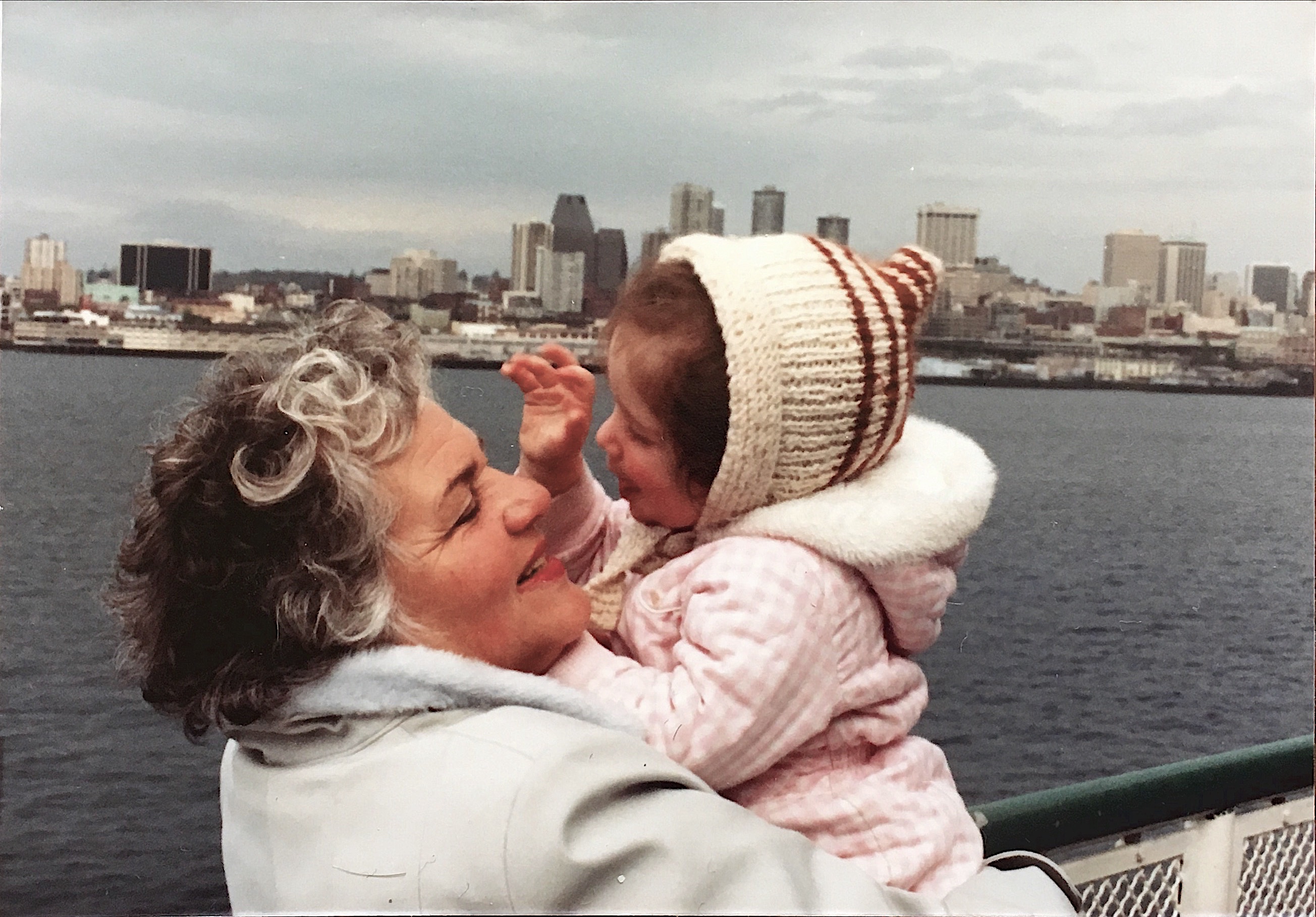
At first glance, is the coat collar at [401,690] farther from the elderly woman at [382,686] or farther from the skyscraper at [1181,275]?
the skyscraper at [1181,275]

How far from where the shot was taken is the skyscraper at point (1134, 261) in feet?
10.8

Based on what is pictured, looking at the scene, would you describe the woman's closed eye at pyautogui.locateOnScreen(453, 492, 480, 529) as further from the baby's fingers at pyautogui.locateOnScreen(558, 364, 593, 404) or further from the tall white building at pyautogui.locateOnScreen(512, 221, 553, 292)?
the tall white building at pyautogui.locateOnScreen(512, 221, 553, 292)

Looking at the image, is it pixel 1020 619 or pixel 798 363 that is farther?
pixel 1020 619

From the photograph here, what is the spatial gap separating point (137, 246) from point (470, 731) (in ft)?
6.30

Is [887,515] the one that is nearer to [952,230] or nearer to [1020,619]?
[952,230]

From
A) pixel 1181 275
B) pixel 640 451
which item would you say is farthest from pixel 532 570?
pixel 1181 275

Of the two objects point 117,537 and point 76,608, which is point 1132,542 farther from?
point 117,537

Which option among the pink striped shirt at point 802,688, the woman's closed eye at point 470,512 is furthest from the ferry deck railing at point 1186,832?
the woman's closed eye at point 470,512

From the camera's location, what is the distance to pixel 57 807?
38.1 ft

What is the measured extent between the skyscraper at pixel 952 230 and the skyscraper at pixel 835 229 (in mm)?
355

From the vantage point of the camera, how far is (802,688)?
3.86 feet

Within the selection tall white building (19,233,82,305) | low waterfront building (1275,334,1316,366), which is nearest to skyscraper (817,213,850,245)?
tall white building (19,233,82,305)

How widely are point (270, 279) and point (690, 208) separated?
2.86 ft

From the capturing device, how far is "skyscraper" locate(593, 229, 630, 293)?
5.37 ft
